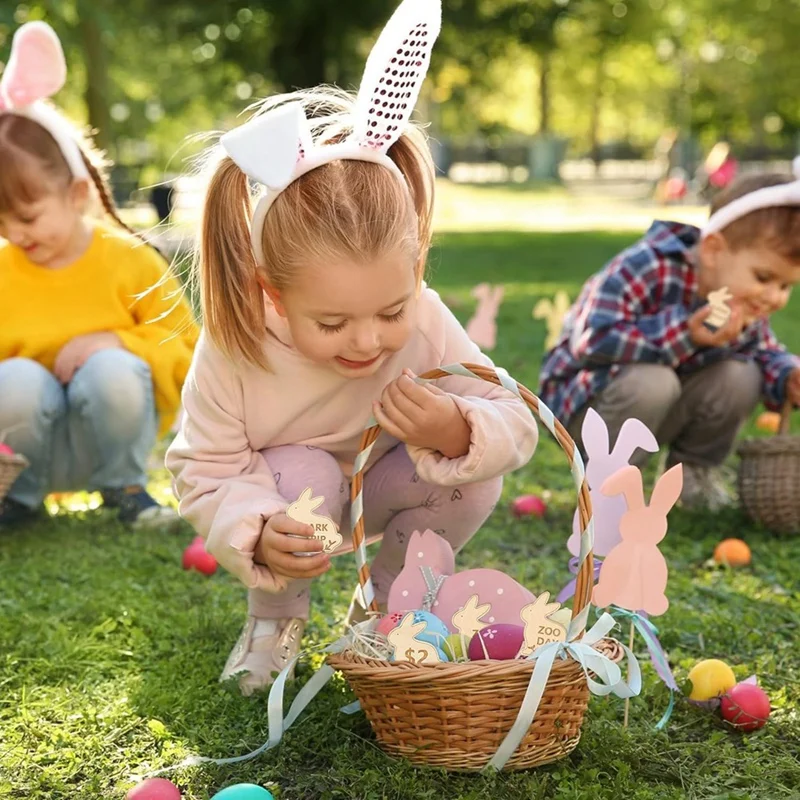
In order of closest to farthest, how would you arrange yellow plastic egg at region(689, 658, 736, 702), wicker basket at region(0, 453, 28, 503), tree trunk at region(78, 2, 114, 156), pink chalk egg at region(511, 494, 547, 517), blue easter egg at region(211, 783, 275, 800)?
1. blue easter egg at region(211, 783, 275, 800)
2. yellow plastic egg at region(689, 658, 736, 702)
3. wicker basket at region(0, 453, 28, 503)
4. pink chalk egg at region(511, 494, 547, 517)
5. tree trunk at region(78, 2, 114, 156)

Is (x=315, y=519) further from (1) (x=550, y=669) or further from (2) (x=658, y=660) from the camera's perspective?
(2) (x=658, y=660)

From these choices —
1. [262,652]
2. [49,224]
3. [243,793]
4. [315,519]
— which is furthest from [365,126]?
[49,224]

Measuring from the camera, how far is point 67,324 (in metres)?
3.43

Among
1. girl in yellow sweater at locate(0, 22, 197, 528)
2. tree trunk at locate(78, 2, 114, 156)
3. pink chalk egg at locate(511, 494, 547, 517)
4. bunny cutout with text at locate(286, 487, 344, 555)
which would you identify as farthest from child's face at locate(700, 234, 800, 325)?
tree trunk at locate(78, 2, 114, 156)

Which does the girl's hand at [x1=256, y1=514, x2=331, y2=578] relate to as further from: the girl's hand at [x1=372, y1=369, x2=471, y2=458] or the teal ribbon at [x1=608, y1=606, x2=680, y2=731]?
the teal ribbon at [x1=608, y1=606, x2=680, y2=731]

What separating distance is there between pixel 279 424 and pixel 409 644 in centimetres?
61

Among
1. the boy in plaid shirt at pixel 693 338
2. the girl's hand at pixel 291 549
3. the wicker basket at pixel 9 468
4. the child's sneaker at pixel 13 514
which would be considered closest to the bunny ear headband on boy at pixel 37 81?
the wicker basket at pixel 9 468

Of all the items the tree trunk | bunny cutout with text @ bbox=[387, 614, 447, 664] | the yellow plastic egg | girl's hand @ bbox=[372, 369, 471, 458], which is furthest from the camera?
the tree trunk

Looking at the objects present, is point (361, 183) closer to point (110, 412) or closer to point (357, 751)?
point (357, 751)

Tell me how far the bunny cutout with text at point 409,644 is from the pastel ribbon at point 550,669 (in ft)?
0.52

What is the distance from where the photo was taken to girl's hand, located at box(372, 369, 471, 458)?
2.10m

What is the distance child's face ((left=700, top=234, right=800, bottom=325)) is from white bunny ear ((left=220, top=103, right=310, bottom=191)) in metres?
1.68

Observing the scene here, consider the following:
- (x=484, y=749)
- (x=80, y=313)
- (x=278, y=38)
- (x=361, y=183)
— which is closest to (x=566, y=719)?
(x=484, y=749)

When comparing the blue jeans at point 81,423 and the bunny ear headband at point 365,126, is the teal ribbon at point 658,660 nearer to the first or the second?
the bunny ear headband at point 365,126
